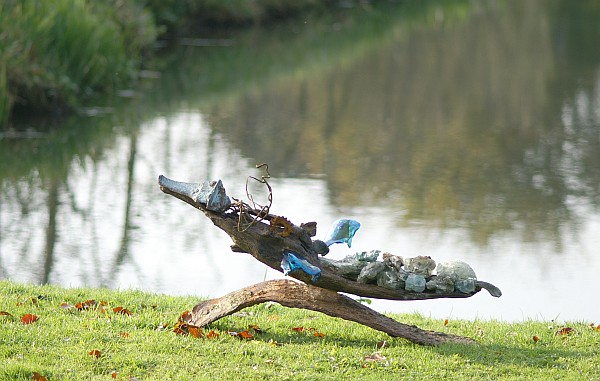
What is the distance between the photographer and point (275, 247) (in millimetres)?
5746

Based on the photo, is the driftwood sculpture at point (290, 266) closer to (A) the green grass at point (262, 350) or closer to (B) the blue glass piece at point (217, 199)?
(B) the blue glass piece at point (217, 199)

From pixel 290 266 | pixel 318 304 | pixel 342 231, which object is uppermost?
pixel 342 231

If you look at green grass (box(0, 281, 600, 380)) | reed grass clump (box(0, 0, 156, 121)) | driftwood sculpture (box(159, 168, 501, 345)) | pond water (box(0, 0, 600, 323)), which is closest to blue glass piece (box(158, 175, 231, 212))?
driftwood sculpture (box(159, 168, 501, 345))

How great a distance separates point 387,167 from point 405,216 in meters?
2.65

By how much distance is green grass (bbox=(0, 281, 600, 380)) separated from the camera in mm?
5359

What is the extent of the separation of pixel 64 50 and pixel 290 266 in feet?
39.8

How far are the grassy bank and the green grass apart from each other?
9.45 metres

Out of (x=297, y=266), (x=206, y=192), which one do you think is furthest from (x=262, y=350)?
(x=206, y=192)

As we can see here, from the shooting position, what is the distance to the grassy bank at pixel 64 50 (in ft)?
51.1

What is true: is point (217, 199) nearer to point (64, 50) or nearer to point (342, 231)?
point (342, 231)

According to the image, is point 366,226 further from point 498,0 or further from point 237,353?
point 498,0

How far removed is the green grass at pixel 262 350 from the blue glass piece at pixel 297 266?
0.49 m

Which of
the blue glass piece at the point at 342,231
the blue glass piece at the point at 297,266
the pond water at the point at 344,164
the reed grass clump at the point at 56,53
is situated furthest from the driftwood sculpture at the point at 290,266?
the reed grass clump at the point at 56,53

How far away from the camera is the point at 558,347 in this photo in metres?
6.11
